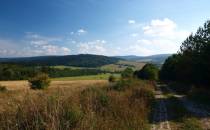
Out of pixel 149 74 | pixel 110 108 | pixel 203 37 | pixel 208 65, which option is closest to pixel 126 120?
pixel 110 108

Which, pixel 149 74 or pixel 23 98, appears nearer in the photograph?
pixel 23 98

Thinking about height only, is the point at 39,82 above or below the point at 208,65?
below

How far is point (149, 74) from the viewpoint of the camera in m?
73.0

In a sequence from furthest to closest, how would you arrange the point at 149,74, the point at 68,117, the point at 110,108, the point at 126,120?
the point at 149,74
the point at 110,108
the point at 126,120
the point at 68,117

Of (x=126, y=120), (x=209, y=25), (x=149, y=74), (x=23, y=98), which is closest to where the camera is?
(x=23, y=98)

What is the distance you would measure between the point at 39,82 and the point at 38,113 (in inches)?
1840

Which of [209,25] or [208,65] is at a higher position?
[209,25]

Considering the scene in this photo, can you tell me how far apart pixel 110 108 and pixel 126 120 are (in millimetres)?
1332

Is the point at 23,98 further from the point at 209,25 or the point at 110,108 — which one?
the point at 209,25

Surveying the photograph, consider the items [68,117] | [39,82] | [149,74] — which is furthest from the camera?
[149,74]

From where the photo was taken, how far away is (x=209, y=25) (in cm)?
3522

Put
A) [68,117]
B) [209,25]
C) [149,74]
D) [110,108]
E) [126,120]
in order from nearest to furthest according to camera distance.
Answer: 1. [68,117]
2. [126,120]
3. [110,108]
4. [209,25]
5. [149,74]

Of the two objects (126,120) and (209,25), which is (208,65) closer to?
(209,25)

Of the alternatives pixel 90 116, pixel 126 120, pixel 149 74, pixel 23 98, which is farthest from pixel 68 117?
pixel 149 74
